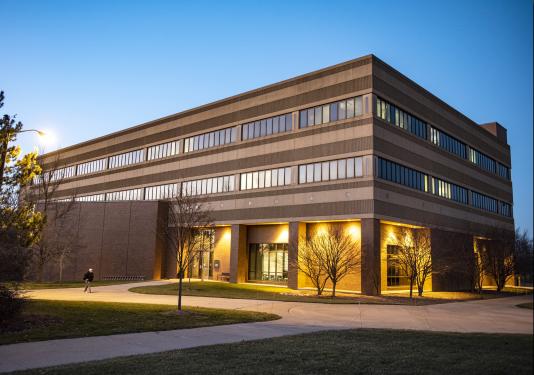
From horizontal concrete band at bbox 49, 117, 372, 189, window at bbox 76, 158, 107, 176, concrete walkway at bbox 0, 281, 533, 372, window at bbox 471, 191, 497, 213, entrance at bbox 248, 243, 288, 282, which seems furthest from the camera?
window at bbox 76, 158, 107, 176

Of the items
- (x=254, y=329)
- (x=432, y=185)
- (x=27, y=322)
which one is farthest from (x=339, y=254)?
(x=27, y=322)

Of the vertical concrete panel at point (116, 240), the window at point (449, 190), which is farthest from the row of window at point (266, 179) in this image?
the window at point (449, 190)

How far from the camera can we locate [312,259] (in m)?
36.8

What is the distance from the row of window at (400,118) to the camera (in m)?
39.1

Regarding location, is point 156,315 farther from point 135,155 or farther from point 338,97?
point 135,155

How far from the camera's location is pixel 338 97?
4031 centimetres

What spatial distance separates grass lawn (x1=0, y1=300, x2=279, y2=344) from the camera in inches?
581

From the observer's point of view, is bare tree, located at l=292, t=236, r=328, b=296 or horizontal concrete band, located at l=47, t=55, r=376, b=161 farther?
horizontal concrete band, located at l=47, t=55, r=376, b=161

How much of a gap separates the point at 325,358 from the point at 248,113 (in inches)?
1547

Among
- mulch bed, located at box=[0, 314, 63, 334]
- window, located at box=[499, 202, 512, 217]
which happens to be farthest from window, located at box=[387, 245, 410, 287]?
mulch bed, located at box=[0, 314, 63, 334]

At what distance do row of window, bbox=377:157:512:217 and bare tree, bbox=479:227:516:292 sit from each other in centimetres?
561

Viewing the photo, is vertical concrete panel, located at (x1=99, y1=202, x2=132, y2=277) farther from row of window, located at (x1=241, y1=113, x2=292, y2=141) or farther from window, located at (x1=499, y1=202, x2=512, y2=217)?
window, located at (x1=499, y1=202, x2=512, y2=217)

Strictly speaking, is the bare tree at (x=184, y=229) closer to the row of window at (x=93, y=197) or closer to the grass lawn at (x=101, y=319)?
the grass lawn at (x=101, y=319)

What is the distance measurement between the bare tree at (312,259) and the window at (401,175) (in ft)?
25.2
